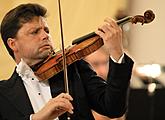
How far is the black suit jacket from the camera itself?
1.77 m

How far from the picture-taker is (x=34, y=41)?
6.34 feet

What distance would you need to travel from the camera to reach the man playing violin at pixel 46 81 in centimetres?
176

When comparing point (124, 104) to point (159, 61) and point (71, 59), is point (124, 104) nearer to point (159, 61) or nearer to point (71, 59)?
point (71, 59)

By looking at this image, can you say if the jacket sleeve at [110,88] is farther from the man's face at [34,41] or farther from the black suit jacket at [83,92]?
the man's face at [34,41]

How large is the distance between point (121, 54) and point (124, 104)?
19cm

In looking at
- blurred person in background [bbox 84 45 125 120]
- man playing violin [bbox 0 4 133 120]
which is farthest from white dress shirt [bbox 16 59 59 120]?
blurred person in background [bbox 84 45 125 120]

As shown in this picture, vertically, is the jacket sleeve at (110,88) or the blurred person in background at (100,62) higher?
the jacket sleeve at (110,88)

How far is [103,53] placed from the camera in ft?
10.5

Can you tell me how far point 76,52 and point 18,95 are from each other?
28 centimetres

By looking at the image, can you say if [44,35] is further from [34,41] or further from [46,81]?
[46,81]

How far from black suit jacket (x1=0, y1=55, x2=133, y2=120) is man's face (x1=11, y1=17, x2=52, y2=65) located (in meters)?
0.10

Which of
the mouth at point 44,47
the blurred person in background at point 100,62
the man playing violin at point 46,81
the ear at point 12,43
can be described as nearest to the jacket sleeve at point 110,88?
the man playing violin at point 46,81

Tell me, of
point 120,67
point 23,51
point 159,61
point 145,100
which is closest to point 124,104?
point 120,67

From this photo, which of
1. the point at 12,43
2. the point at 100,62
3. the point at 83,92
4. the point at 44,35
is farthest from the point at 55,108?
the point at 100,62
